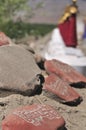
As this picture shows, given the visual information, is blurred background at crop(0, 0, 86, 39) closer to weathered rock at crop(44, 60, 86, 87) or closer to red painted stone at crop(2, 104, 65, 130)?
weathered rock at crop(44, 60, 86, 87)

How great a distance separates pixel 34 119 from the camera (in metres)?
3.23

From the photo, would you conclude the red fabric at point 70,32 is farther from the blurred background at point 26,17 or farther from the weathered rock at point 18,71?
the blurred background at point 26,17

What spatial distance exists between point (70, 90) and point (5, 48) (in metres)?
0.61

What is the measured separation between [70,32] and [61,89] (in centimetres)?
212

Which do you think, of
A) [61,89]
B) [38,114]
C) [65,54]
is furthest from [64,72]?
[65,54]

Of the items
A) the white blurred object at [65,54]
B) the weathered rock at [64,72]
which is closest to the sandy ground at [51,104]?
the weathered rock at [64,72]

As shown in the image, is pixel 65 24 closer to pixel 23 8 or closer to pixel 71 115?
pixel 71 115

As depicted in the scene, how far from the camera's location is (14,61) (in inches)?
153

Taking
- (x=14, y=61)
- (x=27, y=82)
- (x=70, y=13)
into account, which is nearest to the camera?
(x=27, y=82)

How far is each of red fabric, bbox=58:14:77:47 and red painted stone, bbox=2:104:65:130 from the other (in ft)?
7.75

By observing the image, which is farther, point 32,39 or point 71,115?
point 32,39

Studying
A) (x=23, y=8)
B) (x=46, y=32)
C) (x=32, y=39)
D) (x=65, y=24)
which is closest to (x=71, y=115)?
(x=65, y=24)

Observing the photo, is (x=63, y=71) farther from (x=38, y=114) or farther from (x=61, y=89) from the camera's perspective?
(x=38, y=114)

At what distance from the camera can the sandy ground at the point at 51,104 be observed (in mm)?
3548
